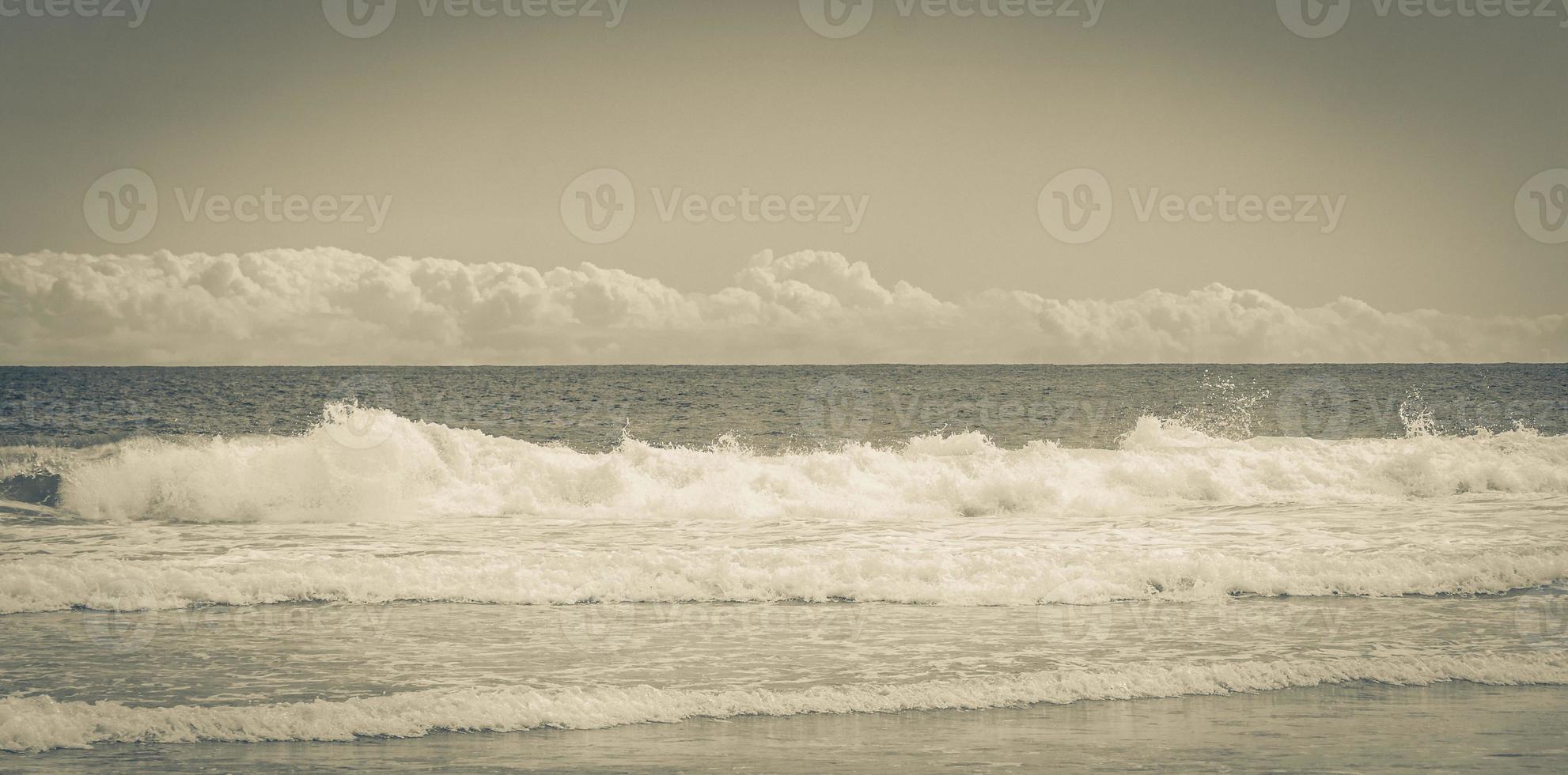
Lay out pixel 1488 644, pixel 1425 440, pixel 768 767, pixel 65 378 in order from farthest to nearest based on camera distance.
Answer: pixel 65 378, pixel 1425 440, pixel 1488 644, pixel 768 767

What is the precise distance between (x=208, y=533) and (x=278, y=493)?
Answer: 2.48m

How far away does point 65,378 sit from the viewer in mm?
103688

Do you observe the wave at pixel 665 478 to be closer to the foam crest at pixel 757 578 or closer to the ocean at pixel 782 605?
the ocean at pixel 782 605

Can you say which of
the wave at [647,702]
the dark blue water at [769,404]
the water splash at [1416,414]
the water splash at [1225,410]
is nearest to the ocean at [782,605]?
the wave at [647,702]

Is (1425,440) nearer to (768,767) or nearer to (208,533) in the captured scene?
(768,767)

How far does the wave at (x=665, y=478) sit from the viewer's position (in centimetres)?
2255

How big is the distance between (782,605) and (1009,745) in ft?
20.1

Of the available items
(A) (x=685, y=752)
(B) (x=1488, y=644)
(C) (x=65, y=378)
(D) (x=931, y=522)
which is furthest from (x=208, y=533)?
(C) (x=65, y=378)

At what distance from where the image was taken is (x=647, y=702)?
10023mm

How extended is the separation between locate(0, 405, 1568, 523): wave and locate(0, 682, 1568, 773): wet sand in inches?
497

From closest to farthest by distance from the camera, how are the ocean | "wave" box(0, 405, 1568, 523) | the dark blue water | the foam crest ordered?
the ocean < the foam crest < "wave" box(0, 405, 1568, 523) < the dark blue water

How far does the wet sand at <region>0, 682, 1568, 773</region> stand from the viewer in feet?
27.7

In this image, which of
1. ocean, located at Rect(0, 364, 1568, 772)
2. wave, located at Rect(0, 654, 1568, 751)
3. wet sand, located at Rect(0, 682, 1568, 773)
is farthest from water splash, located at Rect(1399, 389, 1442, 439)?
wet sand, located at Rect(0, 682, 1568, 773)

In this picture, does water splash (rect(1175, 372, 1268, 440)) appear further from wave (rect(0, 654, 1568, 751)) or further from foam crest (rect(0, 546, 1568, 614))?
wave (rect(0, 654, 1568, 751))
